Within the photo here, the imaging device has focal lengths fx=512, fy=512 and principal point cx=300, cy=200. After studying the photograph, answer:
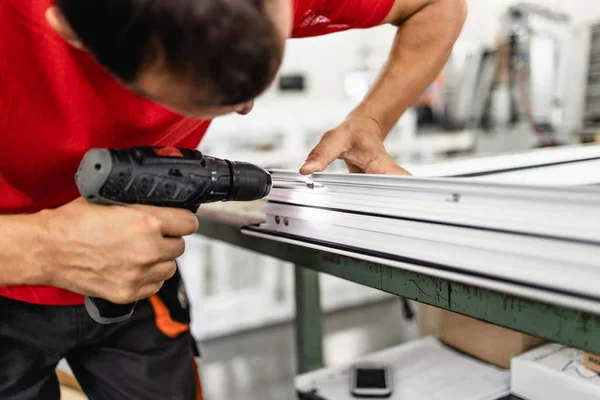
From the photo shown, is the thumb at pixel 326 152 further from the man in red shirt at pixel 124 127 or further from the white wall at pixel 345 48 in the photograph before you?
the white wall at pixel 345 48

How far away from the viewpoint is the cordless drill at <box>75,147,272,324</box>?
1.63 ft

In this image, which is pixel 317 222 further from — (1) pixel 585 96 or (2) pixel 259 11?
(1) pixel 585 96

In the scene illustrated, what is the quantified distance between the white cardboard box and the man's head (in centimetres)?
62

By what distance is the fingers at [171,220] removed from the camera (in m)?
0.54

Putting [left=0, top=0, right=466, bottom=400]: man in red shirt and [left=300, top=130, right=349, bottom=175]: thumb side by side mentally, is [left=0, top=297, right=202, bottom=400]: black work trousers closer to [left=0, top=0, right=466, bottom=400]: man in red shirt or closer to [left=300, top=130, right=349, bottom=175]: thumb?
[left=0, top=0, right=466, bottom=400]: man in red shirt

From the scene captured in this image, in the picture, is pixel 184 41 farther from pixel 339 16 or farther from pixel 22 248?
pixel 339 16

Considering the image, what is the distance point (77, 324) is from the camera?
0.75 metres

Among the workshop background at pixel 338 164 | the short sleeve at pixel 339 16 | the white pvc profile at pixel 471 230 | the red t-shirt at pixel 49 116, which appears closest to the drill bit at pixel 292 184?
the white pvc profile at pixel 471 230

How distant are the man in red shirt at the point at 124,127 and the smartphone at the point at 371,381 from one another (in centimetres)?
29

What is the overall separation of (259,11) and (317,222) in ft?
1.07

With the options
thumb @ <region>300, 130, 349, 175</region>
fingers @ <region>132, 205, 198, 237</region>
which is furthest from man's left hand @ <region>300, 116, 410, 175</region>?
fingers @ <region>132, 205, 198, 237</region>

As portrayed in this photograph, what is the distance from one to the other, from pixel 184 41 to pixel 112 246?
276mm

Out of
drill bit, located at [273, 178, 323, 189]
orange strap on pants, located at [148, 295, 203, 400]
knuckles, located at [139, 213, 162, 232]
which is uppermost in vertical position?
drill bit, located at [273, 178, 323, 189]

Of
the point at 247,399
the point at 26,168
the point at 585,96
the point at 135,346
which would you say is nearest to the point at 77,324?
the point at 135,346
